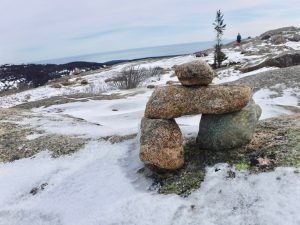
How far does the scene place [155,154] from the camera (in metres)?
10.1

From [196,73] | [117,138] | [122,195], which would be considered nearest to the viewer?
[122,195]

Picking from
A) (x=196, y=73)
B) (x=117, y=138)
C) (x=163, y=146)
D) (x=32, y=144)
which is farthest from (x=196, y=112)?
(x=32, y=144)

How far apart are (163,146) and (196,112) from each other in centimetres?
121

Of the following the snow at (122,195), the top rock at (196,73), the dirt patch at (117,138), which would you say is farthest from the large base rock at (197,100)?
the dirt patch at (117,138)

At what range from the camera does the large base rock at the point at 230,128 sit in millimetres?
10376

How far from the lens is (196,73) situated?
1019cm

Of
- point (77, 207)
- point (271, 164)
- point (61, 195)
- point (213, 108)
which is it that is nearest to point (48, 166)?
point (61, 195)

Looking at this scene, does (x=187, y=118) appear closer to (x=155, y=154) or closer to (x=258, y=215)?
(x=155, y=154)

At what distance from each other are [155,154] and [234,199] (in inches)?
91.3

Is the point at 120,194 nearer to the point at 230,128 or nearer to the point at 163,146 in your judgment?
the point at 163,146

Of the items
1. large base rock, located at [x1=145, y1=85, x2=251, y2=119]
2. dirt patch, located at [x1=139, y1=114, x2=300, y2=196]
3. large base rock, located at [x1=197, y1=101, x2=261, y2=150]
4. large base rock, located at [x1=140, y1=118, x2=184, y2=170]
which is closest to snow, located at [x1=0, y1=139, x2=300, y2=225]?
dirt patch, located at [x1=139, y1=114, x2=300, y2=196]

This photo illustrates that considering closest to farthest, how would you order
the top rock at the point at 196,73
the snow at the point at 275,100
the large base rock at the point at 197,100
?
the large base rock at the point at 197,100
the top rock at the point at 196,73
the snow at the point at 275,100

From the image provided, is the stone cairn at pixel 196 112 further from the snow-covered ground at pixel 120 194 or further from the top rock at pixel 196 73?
the snow-covered ground at pixel 120 194

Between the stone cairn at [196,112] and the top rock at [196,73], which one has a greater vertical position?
the top rock at [196,73]
